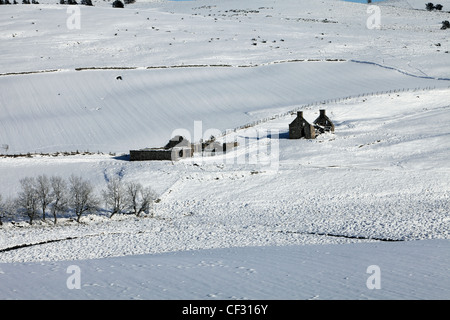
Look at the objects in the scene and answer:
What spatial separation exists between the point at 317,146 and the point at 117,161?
16.4m

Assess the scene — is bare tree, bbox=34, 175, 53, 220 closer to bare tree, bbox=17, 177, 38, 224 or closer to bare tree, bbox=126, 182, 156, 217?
bare tree, bbox=17, 177, 38, 224

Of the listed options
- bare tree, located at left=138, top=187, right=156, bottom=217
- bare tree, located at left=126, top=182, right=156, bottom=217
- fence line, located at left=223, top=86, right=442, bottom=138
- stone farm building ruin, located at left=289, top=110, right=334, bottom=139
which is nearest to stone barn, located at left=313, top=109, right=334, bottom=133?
stone farm building ruin, located at left=289, top=110, right=334, bottom=139

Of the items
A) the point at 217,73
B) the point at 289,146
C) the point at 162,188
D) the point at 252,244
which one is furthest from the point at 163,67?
the point at 252,244

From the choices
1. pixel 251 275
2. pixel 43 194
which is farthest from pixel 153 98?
pixel 251 275

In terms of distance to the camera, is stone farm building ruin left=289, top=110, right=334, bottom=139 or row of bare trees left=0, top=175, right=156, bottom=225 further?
stone farm building ruin left=289, top=110, right=334, bottom=139

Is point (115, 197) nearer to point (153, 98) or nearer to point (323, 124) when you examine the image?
point (323, 124)

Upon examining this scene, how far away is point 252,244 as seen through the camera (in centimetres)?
2633

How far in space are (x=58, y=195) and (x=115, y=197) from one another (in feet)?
11.0

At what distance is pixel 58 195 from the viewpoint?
34.7 metres

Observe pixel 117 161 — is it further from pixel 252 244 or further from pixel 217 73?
pixel 217 73

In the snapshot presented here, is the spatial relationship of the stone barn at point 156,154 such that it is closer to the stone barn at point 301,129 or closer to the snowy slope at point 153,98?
the snowy slope at point 153,98

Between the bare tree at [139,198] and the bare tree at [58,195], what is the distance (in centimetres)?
391

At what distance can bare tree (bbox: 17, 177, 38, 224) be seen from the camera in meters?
33.6

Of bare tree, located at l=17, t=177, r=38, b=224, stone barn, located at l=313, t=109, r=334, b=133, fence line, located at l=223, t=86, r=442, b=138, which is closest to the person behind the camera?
bare tree, located at l=17, t=177, r=38, b=224
